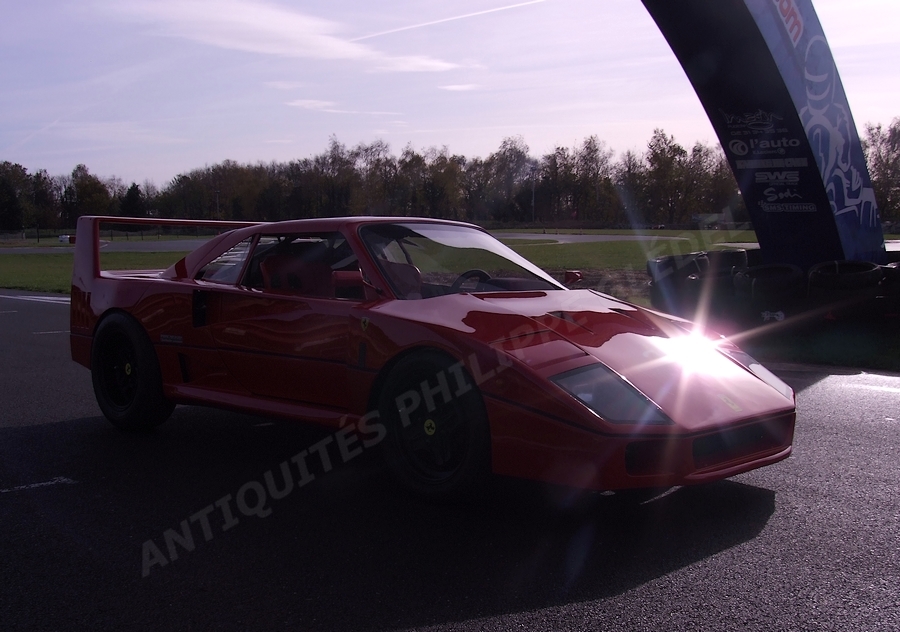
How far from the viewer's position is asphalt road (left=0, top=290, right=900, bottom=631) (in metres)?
2.81

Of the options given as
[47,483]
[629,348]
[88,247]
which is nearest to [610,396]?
[629,348]

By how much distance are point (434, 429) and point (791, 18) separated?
27.5ft

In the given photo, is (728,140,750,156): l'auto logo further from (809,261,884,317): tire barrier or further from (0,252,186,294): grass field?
(0,252,186,294): grass field

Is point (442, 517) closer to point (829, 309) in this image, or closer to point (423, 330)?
point (423, 330)

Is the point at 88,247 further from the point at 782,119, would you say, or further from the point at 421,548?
the point at 782,119

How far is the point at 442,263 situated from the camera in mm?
4961

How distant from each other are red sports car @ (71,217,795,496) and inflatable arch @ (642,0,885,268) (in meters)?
5.94

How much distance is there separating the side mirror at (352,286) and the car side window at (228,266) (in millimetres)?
888

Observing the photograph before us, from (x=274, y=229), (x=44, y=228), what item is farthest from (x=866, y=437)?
(x=44, y=228)

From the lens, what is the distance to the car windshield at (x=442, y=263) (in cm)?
463

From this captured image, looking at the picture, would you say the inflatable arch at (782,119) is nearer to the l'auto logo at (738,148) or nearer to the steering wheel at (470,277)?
the l'auto logo at (738,148)

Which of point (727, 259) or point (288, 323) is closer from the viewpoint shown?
point (288, 323)

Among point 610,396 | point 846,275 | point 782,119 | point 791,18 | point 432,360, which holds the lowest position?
point 610,396

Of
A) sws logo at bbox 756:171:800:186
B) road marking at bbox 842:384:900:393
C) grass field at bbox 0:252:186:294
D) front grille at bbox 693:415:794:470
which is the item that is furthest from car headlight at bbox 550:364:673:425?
grass field at bbox 0:252:186:294
